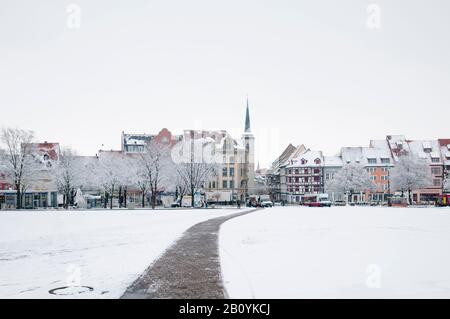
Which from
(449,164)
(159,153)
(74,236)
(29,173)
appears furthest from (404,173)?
(74,236)

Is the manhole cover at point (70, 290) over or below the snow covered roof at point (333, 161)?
below

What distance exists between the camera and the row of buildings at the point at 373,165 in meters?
104

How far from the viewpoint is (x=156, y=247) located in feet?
62.5

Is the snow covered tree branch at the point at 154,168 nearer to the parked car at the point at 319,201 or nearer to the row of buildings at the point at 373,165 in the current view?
the parked car at the point at 319,201

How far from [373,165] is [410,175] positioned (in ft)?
70.4

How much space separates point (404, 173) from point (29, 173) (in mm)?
70742

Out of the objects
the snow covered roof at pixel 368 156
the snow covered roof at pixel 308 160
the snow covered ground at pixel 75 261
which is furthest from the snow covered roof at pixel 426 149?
the snow covered ground at pixel 75 261

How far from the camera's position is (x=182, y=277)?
1216 centimetres

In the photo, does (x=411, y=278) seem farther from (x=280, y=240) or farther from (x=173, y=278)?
(x=280, y=240)

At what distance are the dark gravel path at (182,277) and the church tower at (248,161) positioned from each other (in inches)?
3344

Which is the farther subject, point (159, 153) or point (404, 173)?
point (404, 173)

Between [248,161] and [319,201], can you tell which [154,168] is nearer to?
[319,201]

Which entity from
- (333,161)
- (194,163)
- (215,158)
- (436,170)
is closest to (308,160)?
(333,161)

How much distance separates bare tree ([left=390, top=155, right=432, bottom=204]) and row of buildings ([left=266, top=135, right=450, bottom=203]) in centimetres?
1157
